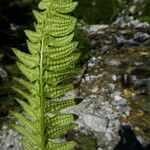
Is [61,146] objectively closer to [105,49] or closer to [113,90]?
[113,90]

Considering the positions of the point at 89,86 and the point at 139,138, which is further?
the point at 89,86

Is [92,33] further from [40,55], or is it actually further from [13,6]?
[40,55]

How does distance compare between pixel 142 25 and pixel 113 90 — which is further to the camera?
pixel 142 25

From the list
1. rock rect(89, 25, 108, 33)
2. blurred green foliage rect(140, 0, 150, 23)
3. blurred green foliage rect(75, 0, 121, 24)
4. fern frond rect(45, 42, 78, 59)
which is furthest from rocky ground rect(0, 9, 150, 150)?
fern frond rect(45, 42, 78, 59)

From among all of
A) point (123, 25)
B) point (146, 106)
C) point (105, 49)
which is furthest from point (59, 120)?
point (123, 25)

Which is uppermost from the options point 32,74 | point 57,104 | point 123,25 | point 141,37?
point 32,74

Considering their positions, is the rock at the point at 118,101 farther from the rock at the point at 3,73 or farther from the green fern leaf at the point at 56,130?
the green fern leaf at the point at 56,130

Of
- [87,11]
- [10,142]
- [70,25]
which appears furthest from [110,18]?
[70,25]

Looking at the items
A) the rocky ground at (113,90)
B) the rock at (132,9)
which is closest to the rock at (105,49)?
the rocky ground at (113,90)
